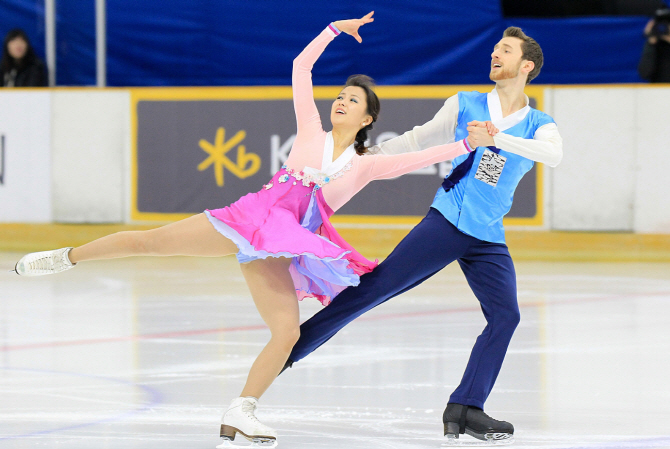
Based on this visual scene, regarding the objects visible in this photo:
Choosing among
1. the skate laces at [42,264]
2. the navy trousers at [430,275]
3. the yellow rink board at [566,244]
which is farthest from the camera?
the yellow rink board at [566,244]

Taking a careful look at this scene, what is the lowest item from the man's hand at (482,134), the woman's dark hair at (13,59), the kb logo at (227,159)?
the man's hand at (482,134)

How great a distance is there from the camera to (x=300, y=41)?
10.2m

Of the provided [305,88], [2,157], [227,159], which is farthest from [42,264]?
[2,157]

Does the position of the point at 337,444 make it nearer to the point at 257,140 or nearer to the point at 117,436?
the point at 117,436

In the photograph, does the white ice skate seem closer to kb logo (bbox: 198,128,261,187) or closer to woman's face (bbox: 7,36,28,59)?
kb logo (bbox: 198,128,261,187)

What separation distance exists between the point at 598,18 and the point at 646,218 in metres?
2.55

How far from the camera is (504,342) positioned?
3.43m

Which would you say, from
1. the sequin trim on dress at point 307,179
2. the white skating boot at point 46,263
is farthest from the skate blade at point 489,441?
the white skating boot at point 46,263

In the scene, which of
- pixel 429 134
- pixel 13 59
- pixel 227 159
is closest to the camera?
pixel 429 134

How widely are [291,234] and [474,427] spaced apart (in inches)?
35.3

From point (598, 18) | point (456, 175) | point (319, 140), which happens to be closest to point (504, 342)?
point (456, 175)

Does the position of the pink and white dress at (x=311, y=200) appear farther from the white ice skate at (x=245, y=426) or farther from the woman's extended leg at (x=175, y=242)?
the white ice skate at (x=245, y=426)

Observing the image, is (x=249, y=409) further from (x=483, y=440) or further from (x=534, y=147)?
(x=534, y=147)

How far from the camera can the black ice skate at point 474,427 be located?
10.9 feet
